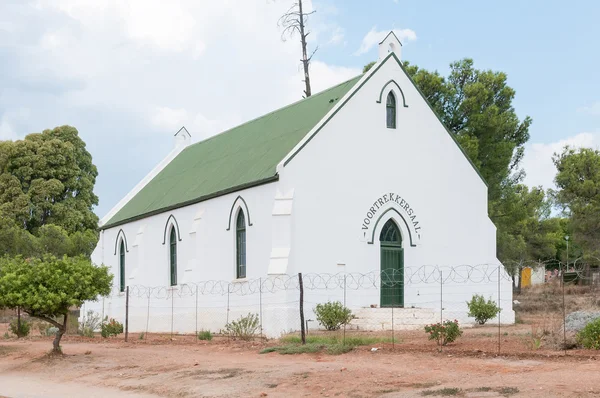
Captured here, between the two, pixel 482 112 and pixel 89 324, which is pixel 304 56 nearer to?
pixel 482 112

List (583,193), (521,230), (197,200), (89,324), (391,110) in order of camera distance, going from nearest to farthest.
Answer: (391,110)
(197,200)
(89,324)
(583,193)
(521,230)

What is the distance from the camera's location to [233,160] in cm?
3631

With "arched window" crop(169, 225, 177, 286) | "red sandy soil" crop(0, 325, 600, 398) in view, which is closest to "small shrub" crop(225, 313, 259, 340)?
"red sandy soil" crop(0, 325, 600, 398)

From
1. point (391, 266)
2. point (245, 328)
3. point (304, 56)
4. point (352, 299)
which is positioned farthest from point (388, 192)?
point (304, 56)

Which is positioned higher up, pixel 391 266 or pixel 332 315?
pixel 391 266

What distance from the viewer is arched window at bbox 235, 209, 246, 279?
1277 inches

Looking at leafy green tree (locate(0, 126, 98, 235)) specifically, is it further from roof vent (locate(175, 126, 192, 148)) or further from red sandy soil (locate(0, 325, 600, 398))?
red sandy soil (locate(0, 325, 600, 398))

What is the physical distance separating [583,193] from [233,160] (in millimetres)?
22680

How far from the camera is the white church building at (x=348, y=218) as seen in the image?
29.7m

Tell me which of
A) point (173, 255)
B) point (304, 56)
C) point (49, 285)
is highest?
point (304, 56)

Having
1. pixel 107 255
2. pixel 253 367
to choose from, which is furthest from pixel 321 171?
pixel 107 255

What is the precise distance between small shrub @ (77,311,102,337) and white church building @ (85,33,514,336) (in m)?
3.55

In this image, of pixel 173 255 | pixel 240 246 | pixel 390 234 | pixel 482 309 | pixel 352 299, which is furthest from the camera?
pixel 173 255

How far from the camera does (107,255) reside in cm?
4597
